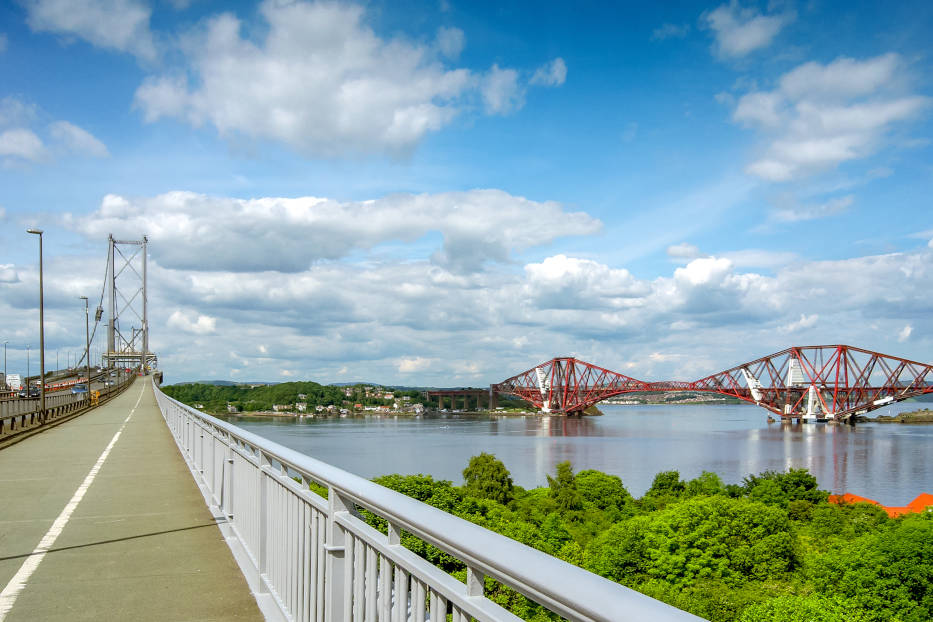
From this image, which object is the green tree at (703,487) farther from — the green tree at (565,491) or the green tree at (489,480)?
the green tree at (489,480)

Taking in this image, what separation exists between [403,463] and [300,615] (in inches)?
1986

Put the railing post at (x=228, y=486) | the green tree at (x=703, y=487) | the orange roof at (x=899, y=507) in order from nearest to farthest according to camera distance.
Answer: the railing post at (x=228, y=486)
the orange roof at (x=899, y=507)
the green tree at (x=703, y=487)

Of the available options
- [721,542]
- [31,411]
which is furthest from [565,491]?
[31,411]

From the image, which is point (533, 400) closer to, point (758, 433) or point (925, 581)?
point (758, 433)

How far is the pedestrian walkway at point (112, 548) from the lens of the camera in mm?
4430

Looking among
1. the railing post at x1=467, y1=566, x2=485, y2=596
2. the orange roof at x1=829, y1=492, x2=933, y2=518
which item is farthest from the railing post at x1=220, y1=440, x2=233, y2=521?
the orange roof at x1=829, y1=492, x2=933, y2=518

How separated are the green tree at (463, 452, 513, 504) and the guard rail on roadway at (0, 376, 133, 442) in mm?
20526

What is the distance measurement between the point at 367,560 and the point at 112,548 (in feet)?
14.0

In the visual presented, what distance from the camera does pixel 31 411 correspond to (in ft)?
72.3

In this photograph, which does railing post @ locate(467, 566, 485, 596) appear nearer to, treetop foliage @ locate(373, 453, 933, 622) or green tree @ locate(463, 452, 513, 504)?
treetop foliage @ locate(373, 453, 933, 622)

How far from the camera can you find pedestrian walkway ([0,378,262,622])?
443 centimetres

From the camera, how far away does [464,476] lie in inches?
1811

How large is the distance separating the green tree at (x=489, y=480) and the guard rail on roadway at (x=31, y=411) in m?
20.5

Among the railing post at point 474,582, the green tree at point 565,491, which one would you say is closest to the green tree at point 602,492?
the green tree at point 565,491
